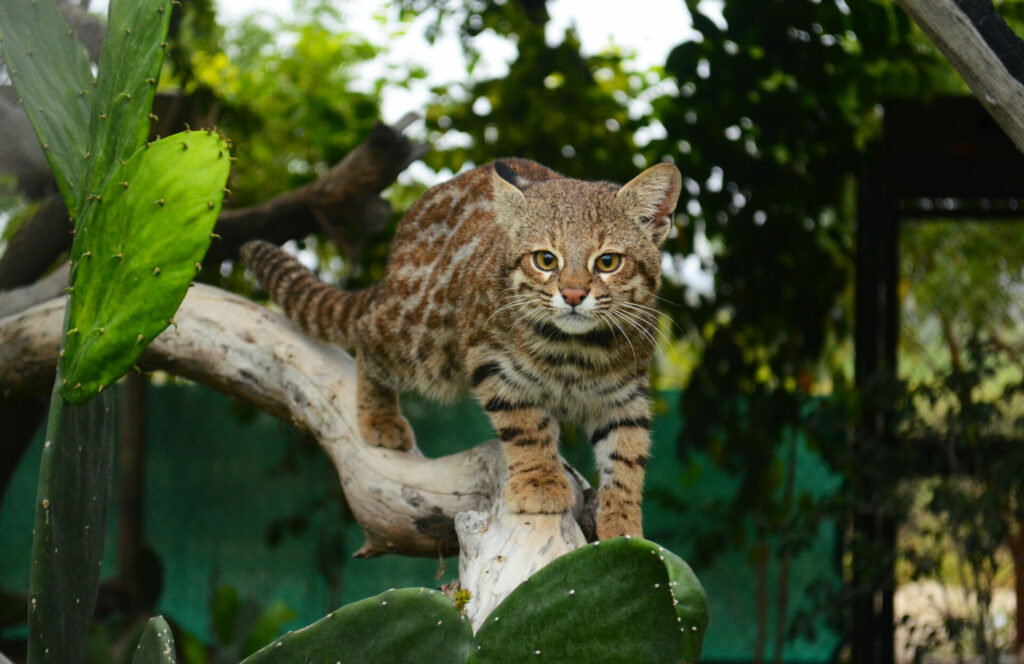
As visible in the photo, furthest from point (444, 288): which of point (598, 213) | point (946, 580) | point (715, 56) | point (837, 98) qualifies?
point (946, 580)

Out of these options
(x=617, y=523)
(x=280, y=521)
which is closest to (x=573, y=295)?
(x=617, y=523)

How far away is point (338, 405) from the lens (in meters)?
3.15

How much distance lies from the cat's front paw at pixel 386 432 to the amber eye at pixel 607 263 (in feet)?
3.37

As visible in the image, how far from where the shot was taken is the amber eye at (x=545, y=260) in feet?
7.77

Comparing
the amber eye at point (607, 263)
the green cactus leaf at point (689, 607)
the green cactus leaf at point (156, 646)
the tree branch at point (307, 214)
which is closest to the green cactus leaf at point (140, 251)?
the green cactus leaf at point (156, 646)

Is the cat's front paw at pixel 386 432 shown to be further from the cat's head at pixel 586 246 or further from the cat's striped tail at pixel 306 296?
the cat's head at pixel 586 246

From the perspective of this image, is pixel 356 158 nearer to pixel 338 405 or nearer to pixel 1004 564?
pixel 338 405

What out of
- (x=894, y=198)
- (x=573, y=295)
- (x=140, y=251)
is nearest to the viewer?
(x=140, y=251)

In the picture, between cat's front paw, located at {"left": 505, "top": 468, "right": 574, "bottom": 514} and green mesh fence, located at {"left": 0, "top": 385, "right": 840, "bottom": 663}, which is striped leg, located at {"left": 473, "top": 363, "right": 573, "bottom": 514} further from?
green mesh fence, located at {"left": 0, "top": 385, "right": 840, "bottom": 663}

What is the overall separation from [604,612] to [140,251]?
99cm

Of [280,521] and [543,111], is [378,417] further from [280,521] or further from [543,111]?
[280,521]

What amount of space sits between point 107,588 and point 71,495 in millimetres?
3801

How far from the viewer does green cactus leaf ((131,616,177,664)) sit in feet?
5.47

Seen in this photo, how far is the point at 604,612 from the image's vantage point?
1550 mm
